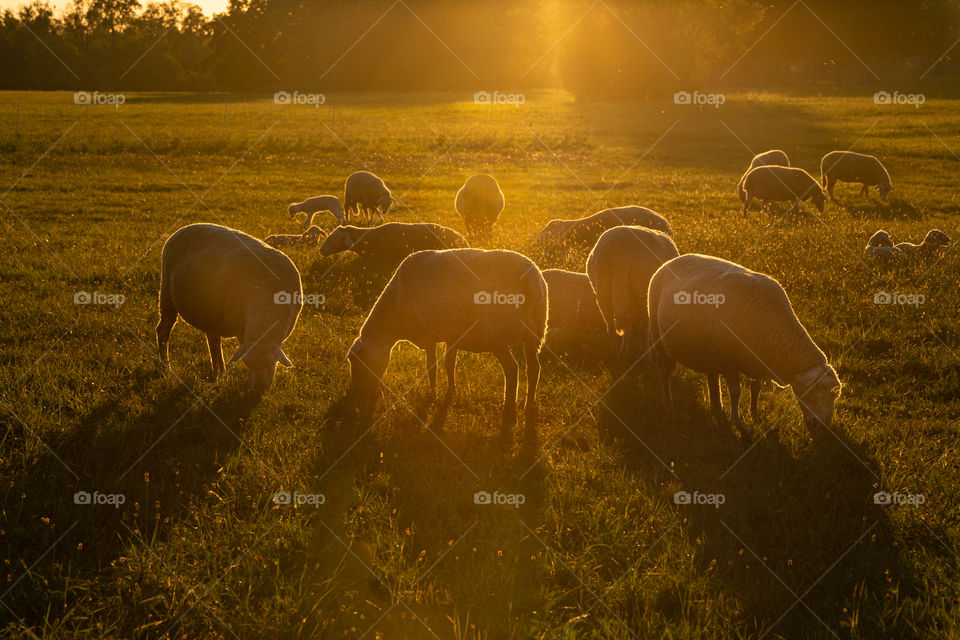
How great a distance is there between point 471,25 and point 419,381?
89.5 m

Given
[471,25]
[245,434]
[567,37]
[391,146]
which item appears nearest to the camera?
[245,434]

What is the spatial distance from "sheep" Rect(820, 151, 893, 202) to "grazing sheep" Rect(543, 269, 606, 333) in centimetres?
1578

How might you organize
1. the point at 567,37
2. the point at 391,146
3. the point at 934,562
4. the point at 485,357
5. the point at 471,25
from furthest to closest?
the point at 471,25
the point at 567,37
the point at 391,146
the point at 485,357
the point at 934,562

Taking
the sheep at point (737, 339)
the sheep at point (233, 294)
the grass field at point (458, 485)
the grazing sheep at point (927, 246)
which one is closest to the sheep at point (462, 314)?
the grass field at point (458, 485)

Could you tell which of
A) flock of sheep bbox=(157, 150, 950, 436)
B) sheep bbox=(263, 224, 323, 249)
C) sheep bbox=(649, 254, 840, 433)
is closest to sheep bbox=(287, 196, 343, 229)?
sheep bbox=(263, 224, 323, 249)

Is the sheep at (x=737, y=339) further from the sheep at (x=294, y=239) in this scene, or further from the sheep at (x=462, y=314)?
the sheep at (x=294, y=239)

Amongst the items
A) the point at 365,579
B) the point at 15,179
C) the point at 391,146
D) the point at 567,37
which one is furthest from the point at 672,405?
the point at 567,37

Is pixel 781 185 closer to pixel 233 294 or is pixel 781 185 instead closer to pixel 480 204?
pixel 480 204

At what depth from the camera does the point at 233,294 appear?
7406 mm

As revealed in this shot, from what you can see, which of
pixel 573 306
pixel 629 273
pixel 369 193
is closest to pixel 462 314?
pixel 629 273

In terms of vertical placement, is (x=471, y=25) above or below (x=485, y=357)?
above

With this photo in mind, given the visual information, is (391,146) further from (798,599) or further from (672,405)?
(798,599)

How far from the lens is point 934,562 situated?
4.80 metres

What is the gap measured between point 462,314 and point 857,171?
65.0 feet
